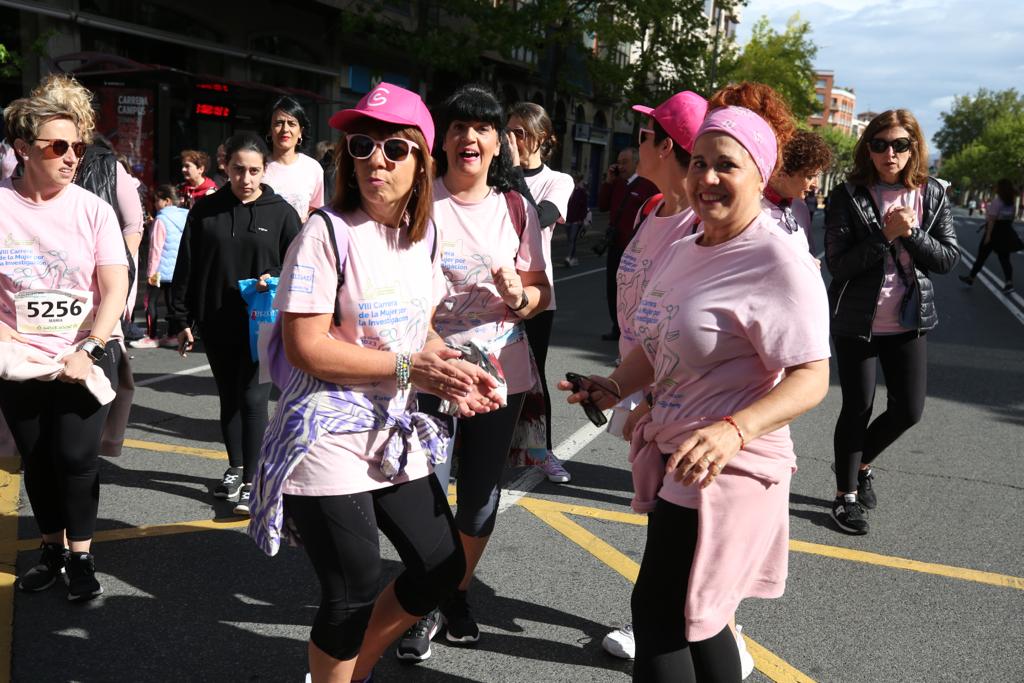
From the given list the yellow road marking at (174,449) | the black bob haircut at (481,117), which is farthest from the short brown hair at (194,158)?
the black bob haircut at (481,117)

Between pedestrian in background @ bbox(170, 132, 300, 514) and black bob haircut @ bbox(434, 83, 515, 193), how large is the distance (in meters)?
1.60

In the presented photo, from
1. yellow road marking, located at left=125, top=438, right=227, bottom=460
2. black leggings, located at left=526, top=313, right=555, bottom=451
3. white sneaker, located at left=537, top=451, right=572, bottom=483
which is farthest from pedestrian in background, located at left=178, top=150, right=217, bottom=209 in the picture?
white sneaker, located at left=537, top=451, right=572, bottom=483

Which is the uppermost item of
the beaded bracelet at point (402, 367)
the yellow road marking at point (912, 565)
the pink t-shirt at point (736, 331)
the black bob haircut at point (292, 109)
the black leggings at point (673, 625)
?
the black bob haircut at point (292, 109)

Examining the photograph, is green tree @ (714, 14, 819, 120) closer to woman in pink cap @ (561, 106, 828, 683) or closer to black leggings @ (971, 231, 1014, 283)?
black leggings @ (971, 231, 1014, 283)

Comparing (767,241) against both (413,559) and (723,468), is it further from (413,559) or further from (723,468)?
(413,559)

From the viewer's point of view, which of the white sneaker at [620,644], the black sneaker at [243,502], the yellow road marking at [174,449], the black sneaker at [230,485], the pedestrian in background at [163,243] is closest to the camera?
the white sneaker at [620,644]

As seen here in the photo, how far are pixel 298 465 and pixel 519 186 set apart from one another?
→ 155cm

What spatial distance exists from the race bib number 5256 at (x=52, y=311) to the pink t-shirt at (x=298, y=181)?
2862mm

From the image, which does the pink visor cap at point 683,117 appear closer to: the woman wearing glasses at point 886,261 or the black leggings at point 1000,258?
the woman wearing glasses at point 886,261

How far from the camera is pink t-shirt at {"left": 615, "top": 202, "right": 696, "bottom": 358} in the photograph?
2861mm

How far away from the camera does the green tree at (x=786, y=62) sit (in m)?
50.6

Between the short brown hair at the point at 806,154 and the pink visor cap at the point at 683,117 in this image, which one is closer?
the pink visor cap at the point at 683,117

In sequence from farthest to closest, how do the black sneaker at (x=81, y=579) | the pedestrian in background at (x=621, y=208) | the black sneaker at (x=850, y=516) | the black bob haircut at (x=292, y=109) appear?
1. the pedestrian in background at (x=621, y=208)
2. the black bob haircut at (x=292, y=109)
3. the black sneaker at (x=850, y=516)
4. the black sneaker at (x=81, y=579)

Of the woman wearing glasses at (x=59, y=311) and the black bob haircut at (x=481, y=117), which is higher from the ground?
the black bob haircut at (x=481, y=117)
